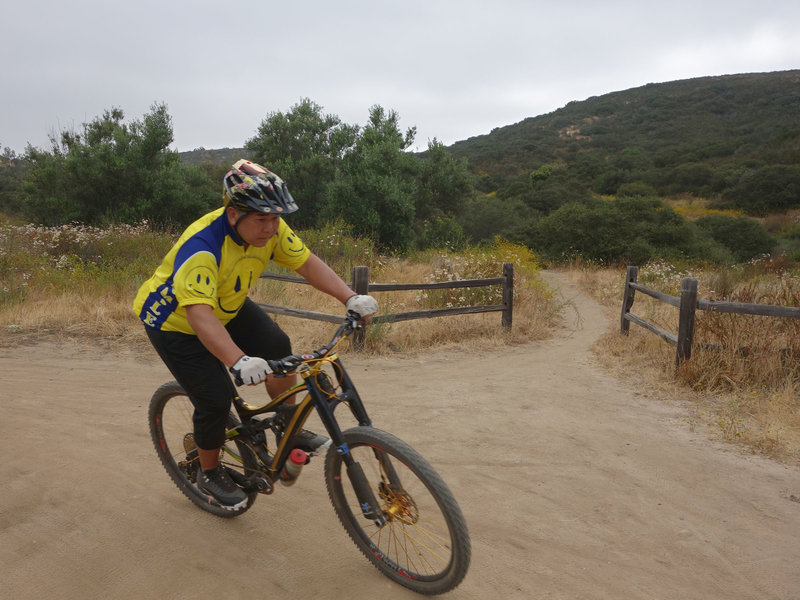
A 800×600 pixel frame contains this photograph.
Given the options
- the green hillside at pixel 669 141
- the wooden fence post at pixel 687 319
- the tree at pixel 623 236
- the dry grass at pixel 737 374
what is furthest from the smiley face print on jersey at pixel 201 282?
A: the green hillside at pixel 669 141

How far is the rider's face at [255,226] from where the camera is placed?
2672 mm

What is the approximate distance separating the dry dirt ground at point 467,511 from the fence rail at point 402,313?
2.05 meters

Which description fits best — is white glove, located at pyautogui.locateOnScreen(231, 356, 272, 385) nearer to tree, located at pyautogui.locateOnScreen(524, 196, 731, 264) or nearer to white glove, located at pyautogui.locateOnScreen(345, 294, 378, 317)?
white glove, located at pyautogui.locateOnScreen(345, 294, 378, 317)

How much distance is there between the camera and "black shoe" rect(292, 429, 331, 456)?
2754mm

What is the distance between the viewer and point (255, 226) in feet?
8.79

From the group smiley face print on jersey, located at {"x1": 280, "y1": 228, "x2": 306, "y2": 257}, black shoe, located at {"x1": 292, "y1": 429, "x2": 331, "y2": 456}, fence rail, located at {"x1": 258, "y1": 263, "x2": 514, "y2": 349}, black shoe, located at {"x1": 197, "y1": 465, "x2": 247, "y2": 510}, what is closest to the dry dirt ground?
black shoe, located at {"x1": 197, "y1": 465, "x2": 247, "y2": 510}

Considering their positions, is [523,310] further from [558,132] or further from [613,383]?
[558,132]

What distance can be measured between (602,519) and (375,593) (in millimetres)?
1589

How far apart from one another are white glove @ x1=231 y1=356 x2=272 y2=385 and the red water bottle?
0.62 meters

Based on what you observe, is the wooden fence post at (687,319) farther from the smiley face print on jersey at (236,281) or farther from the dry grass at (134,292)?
the smiley face print on jersey at (236,281)

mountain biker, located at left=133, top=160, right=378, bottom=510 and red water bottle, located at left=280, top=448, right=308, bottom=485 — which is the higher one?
mountain biker, located at left=133, top=160, right=378, bottom=510

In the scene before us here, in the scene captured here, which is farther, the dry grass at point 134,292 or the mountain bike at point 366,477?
the dry grass at point 134,292

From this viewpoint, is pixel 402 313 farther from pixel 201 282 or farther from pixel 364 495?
pixel 201 282

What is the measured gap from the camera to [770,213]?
33062 mm
